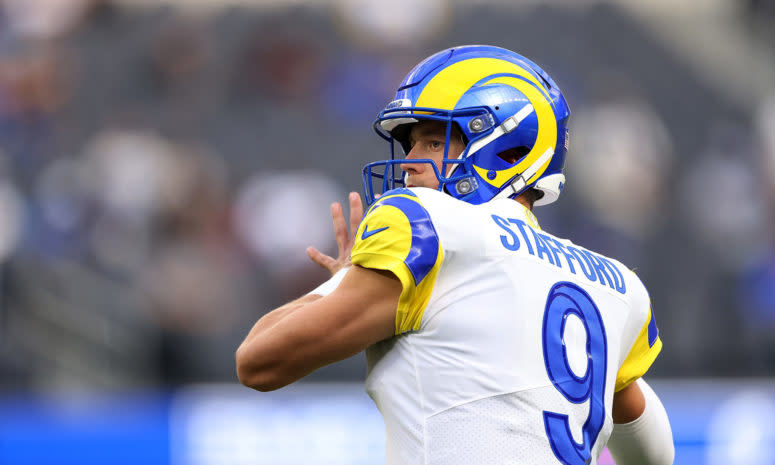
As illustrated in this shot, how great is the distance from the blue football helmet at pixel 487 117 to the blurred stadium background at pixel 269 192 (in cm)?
433

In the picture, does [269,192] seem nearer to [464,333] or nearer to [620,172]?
[620,172]

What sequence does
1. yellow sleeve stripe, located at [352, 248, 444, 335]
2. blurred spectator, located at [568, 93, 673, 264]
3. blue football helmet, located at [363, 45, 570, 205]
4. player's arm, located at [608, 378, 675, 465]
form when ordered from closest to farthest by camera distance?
yellow sleeve stripe, located at [352, 248, 444, 335], blue football helmet, located at [363, 45, 570, 205], player's arm, located at [608, 378, 675, 465], blurred spectator, located at [568, 93, 673, 264]

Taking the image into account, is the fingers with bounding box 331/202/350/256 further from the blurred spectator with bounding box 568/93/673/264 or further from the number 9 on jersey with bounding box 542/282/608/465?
the blurred spectator with bounding box 568/93/673/264

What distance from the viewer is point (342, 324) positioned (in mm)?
2088

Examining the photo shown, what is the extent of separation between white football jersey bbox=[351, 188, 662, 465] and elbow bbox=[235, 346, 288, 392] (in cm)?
24

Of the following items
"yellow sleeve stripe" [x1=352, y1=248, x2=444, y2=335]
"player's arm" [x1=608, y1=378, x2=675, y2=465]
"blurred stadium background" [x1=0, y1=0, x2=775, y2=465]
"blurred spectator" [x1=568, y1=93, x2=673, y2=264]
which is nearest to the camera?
"yellow sleeve stripe" [x1=352, y1=248, x2=444, y2=335]

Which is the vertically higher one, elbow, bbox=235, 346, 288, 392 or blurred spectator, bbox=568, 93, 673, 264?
blurred spectator, bbox=568, 93, 673, 264

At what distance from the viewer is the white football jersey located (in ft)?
6.93

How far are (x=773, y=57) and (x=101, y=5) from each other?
7147 millimetres

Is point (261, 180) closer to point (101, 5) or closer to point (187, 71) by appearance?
point (187, 71)

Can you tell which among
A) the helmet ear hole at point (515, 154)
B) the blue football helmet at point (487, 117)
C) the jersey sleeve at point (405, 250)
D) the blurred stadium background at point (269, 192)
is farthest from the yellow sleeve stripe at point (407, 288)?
the blurred stadium background at point (269, 192)

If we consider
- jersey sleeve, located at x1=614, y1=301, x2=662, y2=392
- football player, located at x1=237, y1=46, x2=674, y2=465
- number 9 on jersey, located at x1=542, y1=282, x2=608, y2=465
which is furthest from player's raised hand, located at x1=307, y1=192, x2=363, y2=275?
jersey sleeve, located at x1=614, y1=301, x2=662, y2=392

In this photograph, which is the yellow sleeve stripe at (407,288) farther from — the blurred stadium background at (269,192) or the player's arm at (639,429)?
the blurred stadium background at (269,192)

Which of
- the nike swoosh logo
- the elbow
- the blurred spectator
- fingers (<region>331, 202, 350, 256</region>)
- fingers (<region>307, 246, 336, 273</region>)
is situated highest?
the blurred spectator
